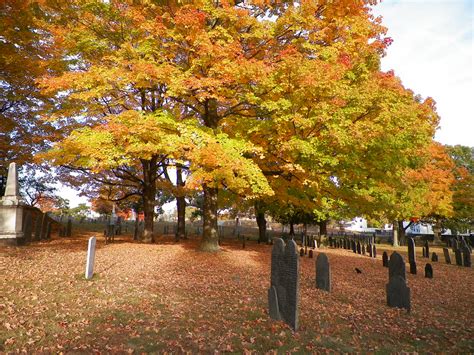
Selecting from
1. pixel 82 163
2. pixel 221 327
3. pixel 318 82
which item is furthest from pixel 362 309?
pixel 82 163

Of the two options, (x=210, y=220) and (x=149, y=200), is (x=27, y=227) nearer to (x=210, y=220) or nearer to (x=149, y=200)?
(x=149, y=200)

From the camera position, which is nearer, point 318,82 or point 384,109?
point 318,82

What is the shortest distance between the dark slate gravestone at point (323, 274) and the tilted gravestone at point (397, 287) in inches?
64.3

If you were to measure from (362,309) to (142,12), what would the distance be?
13.0m

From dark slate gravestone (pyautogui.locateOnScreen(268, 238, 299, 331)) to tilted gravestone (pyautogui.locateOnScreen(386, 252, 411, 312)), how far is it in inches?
124

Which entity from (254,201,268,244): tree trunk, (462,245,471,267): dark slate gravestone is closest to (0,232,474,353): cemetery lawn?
(462,245,471,267): dark slate gravestone

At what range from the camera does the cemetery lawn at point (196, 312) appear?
5227mm

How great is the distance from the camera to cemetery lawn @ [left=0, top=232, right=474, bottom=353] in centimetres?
523

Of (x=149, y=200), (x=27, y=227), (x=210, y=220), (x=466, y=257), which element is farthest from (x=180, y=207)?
(x=466, y=257)

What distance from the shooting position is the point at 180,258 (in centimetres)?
1362

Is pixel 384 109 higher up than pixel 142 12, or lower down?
lower down

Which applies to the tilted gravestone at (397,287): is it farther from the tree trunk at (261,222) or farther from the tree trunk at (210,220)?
the tree trunk at (261,222)

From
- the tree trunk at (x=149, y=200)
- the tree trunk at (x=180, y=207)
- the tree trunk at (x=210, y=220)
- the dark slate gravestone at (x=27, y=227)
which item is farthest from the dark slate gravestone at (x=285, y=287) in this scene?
the tree trunk at (x=180, y=207)

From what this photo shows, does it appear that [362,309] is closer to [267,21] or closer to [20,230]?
[267,21]
